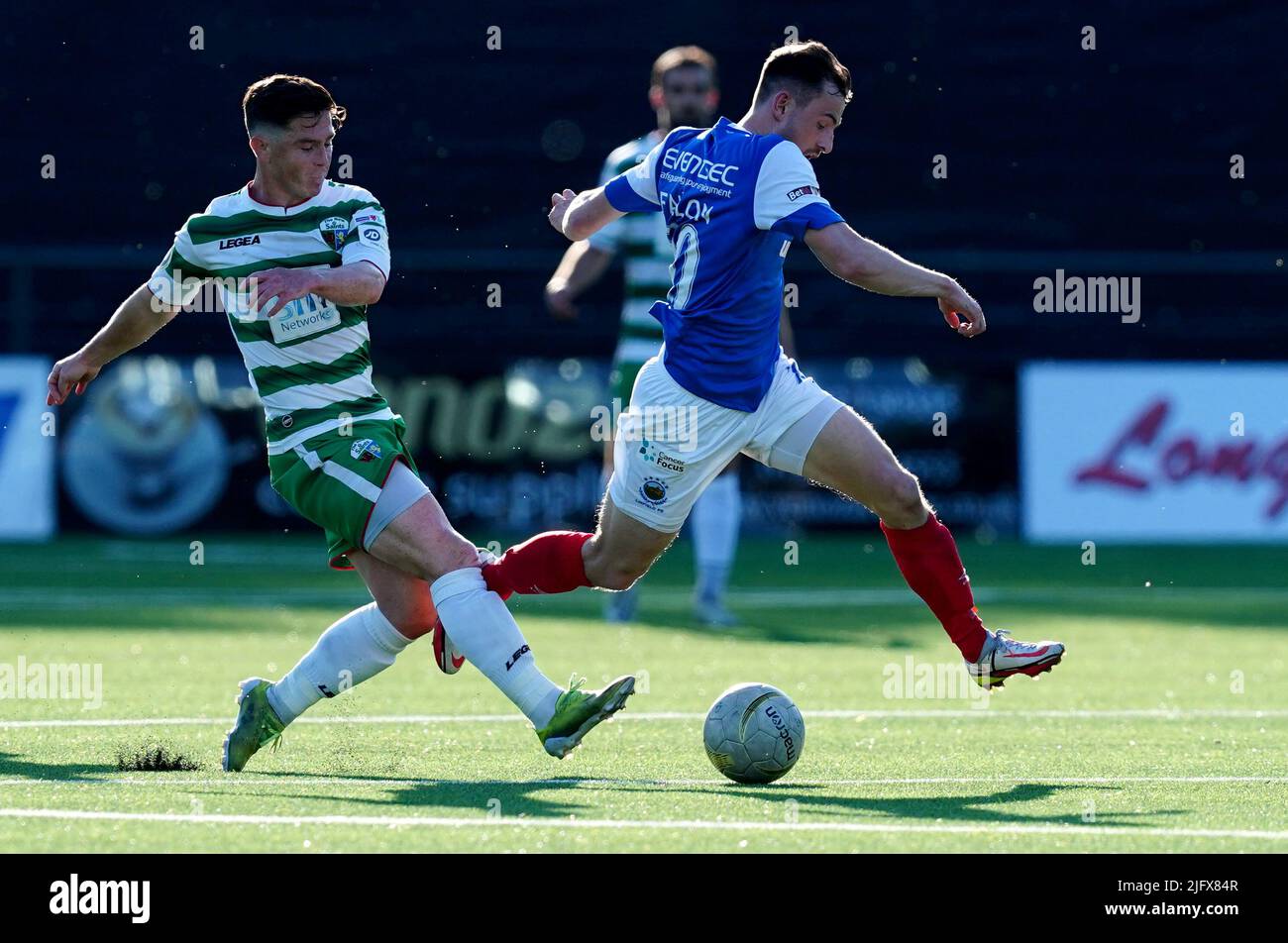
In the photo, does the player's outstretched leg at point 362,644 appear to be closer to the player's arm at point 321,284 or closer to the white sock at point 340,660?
the white sock at point 340,660

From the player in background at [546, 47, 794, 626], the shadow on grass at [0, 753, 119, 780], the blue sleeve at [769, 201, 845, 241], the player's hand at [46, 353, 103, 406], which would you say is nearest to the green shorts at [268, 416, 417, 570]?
the player's hand at [46, 353, 103, 406]

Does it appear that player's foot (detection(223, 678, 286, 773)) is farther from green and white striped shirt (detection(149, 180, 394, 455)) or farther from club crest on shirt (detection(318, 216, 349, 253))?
club crest on shirt (detection(318, 216, 349, 253))

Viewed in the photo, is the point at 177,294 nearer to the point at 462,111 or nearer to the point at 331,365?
the point at 331,365

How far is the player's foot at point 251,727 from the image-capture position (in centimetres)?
582

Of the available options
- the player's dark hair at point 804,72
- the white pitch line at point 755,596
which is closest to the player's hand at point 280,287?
the player's dark hair at point 804,72

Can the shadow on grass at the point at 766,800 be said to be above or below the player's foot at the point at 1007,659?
below

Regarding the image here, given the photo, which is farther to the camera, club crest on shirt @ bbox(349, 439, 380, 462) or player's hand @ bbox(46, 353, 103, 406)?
player's hand @ bbox(46, 353, 103, 406)

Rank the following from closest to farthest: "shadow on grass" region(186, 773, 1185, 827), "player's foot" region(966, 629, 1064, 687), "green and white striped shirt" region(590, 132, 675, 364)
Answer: "shadow on grass" region(186, 773, 1185, 827) < "player's foot" region(966, 629, 1064, 687) < "green and white striped shirt" region(590, 132, 675, 364)

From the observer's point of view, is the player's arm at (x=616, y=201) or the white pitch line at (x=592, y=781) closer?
the white pitch line at (x=592, y=781)

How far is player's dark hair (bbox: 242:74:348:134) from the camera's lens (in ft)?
18.8

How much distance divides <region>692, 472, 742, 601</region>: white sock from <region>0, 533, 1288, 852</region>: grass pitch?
0.27 metres

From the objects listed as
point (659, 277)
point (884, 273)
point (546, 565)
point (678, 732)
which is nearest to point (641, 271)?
point (659, 277)

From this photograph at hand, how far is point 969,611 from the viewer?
6.39m
